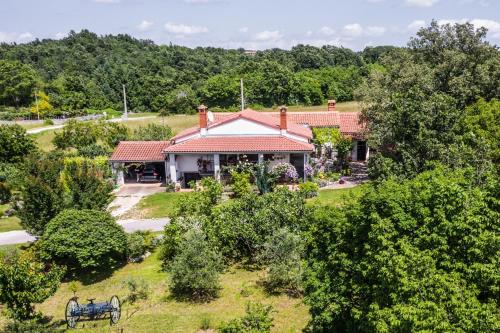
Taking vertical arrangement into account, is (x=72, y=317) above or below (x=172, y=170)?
below

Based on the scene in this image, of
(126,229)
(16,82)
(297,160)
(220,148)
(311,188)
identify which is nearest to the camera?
(126,229)

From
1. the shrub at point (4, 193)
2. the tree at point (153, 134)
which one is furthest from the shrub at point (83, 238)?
the tree at point (153, 134)

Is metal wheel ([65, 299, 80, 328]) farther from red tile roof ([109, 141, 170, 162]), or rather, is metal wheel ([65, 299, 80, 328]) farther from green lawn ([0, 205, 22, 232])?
red tile roof ([109, 141, 170, 162])

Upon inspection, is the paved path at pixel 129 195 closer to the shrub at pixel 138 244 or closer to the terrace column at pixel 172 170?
the terrace column at pixel 172 170

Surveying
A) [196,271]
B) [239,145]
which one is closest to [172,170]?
[239,145]

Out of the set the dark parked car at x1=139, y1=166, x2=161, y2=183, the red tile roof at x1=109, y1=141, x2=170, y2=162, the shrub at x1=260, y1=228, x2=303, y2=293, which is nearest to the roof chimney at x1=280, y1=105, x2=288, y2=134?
the red tile roof at x1=109, y1=141, x2=170, y2=162

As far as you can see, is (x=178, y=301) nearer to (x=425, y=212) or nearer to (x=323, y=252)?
(x=323, y=252)

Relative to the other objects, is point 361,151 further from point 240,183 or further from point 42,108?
point 42,108
